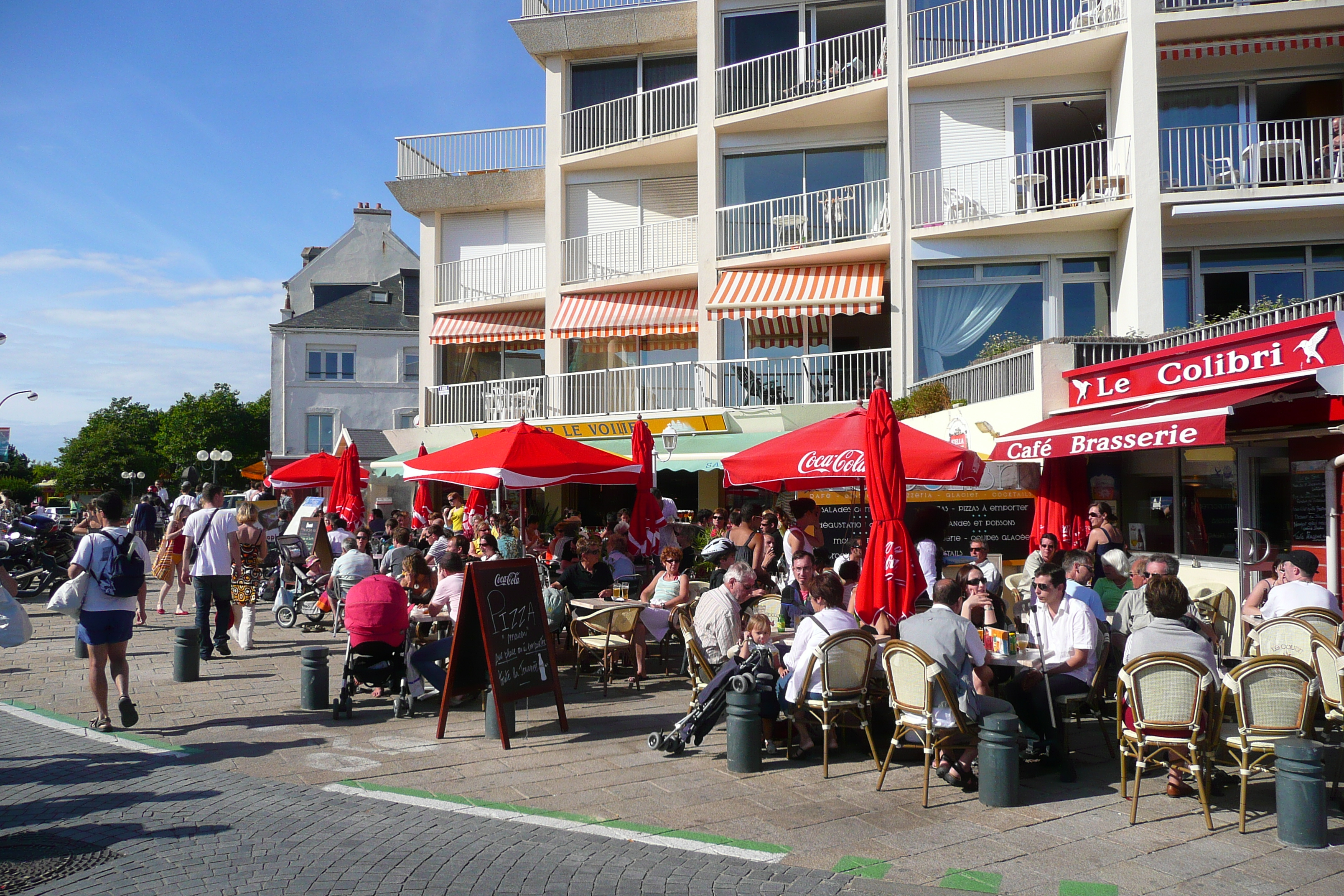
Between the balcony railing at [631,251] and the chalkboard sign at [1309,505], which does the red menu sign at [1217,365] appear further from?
the balcony railing at [631,251]

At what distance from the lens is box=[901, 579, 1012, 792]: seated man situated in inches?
228

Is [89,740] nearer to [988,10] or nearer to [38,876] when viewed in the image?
[38,876]

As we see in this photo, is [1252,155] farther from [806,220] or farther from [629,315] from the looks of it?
[629,315]

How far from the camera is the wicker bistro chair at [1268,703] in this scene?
5164 millimetres

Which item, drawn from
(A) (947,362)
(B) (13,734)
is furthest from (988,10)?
(B) (13,734)

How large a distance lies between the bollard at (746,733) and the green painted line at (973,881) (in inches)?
72.2

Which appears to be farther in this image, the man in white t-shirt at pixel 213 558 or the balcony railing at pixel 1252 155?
the balcony railing at pixel 1252 155

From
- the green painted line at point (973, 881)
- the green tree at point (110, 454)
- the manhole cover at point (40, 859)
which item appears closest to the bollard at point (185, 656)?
the manhole cover at point (40, 859)

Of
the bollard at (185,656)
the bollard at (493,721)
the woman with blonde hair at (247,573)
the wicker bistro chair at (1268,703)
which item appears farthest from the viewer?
the woman with blonde hair at (247,573)

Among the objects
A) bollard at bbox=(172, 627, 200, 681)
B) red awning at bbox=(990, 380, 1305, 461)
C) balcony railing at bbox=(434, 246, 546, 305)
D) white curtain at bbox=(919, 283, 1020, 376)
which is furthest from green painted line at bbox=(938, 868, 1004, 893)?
balcony railing at bbox=(434, 246, 546, 305)

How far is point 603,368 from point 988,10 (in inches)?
439

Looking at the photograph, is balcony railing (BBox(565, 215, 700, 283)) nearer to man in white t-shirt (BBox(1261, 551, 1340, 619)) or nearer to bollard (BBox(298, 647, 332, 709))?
bollard (BBox(298, 647, 332, 709))

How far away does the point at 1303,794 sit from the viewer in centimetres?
481

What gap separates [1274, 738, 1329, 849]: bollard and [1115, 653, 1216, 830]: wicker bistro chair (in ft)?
1.24
